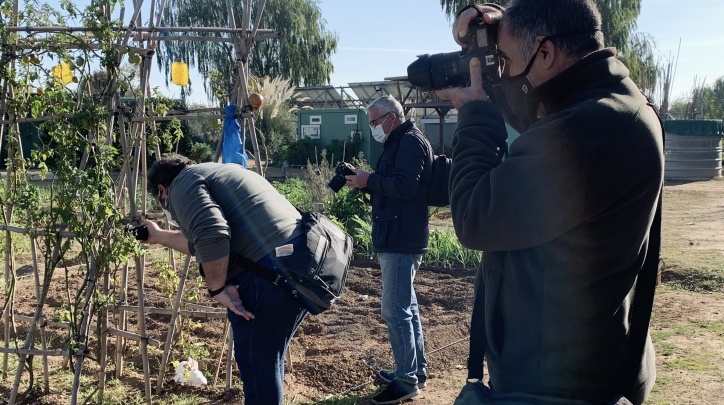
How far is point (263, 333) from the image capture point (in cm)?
287

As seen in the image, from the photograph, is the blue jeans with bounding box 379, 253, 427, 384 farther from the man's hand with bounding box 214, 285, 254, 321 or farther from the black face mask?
the black face mask

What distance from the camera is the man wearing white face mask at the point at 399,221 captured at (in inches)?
158

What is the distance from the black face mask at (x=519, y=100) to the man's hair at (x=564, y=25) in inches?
1.1

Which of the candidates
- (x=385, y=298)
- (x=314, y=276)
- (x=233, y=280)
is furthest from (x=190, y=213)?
(x=385, y=298)

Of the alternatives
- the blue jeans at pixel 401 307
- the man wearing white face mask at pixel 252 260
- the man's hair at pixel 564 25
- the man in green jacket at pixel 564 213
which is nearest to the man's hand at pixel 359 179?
the blue jeans at pixel 401 307

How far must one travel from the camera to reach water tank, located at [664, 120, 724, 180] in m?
20.1

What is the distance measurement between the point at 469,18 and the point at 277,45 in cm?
3191

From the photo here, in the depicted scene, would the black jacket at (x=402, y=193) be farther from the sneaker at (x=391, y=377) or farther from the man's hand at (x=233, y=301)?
the man's hand at (x=233, y=301)

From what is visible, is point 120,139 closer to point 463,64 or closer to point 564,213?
point 463,64

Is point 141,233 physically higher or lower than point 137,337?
higher

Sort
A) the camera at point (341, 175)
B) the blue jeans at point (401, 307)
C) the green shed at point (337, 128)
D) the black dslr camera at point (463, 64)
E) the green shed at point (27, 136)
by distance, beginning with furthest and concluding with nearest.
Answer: the green shed at point (337, 128), the camera at point (341, 175), the blue jeans at point (401, 307), the green shed at point (27, 136), the black dslr camera at point (463, 64)

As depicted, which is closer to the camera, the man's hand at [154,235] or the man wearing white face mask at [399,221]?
the man's hand at [154,235]

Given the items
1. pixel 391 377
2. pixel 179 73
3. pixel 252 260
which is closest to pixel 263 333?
pixel 252 260

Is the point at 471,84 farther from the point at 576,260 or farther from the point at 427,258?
the point at 427,258
